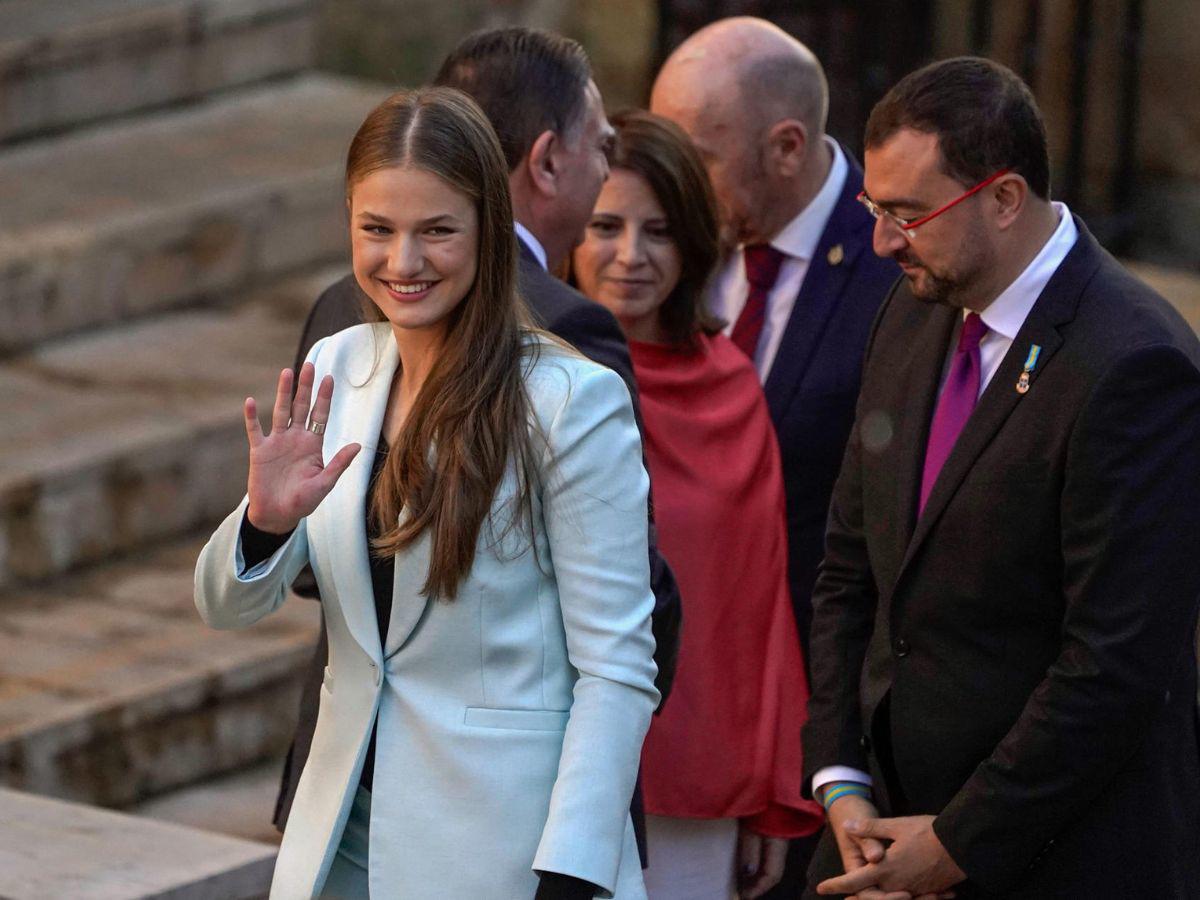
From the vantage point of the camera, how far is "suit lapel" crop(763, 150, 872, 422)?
348cm

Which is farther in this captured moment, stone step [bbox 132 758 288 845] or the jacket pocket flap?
stone step [bbox 132 758 288 845]

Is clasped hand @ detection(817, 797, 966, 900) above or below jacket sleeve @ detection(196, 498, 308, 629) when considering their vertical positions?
below

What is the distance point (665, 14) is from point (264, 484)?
446cm

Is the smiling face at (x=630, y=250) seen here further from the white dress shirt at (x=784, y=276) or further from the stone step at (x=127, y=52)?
the stone step at (x=127, y=52)

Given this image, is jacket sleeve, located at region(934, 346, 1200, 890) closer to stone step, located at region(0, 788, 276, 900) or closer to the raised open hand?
the raised open hand

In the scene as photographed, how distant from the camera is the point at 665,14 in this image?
21.3 feet

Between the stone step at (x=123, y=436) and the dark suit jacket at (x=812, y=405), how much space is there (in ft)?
7.70

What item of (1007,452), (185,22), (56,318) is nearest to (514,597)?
(1007,452)

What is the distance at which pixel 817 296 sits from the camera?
3545 mm

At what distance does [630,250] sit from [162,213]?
3232 mm

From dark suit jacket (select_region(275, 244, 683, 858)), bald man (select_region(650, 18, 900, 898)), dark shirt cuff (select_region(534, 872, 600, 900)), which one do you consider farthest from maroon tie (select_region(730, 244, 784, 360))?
dark shirt cuff (select_region(534, 872, 600, 900))

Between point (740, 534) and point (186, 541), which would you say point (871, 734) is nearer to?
point (740, 534)

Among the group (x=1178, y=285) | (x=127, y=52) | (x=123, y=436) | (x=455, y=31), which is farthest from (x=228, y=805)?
(x=455, y=31)

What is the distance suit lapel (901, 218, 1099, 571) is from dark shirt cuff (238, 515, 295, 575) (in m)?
0.82
